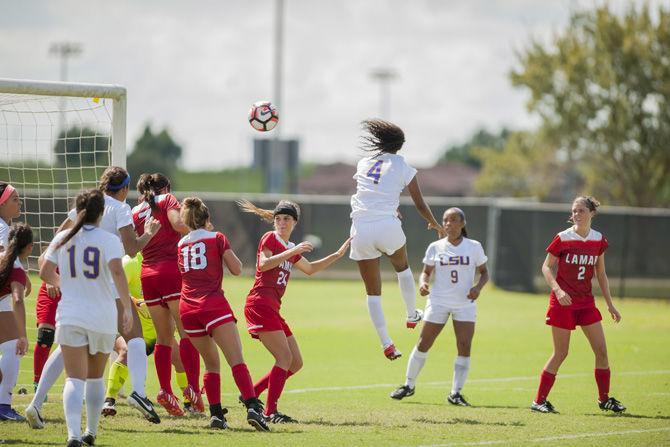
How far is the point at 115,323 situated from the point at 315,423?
277cm

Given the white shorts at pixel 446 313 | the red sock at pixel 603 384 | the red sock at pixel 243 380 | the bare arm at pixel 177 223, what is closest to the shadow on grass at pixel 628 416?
the red sock at pixel 603 384

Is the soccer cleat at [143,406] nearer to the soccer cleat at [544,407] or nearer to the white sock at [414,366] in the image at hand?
the white sock at [414,366]

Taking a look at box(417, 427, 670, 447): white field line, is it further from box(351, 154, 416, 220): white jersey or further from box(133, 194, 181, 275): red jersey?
box(133, 194, 181, 275): red jersey

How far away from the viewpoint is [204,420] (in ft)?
33.2

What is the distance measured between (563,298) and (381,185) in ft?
8.10

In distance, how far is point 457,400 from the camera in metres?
11.8

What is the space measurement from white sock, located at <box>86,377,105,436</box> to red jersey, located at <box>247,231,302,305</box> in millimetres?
2095

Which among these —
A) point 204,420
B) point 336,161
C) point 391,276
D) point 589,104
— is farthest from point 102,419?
point 336,161

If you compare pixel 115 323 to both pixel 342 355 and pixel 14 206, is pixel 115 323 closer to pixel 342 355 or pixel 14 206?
pixel 14 206

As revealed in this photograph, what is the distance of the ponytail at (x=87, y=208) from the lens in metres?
8.25

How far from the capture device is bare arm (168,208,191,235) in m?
10.1

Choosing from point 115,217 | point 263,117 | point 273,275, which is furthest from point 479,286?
point 115,217

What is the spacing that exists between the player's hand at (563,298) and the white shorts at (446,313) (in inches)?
47.1

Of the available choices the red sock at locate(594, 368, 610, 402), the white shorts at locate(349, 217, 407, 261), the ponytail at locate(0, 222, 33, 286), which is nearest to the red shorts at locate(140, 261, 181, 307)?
the ponytail at locate(0, 222, 33, 286)
